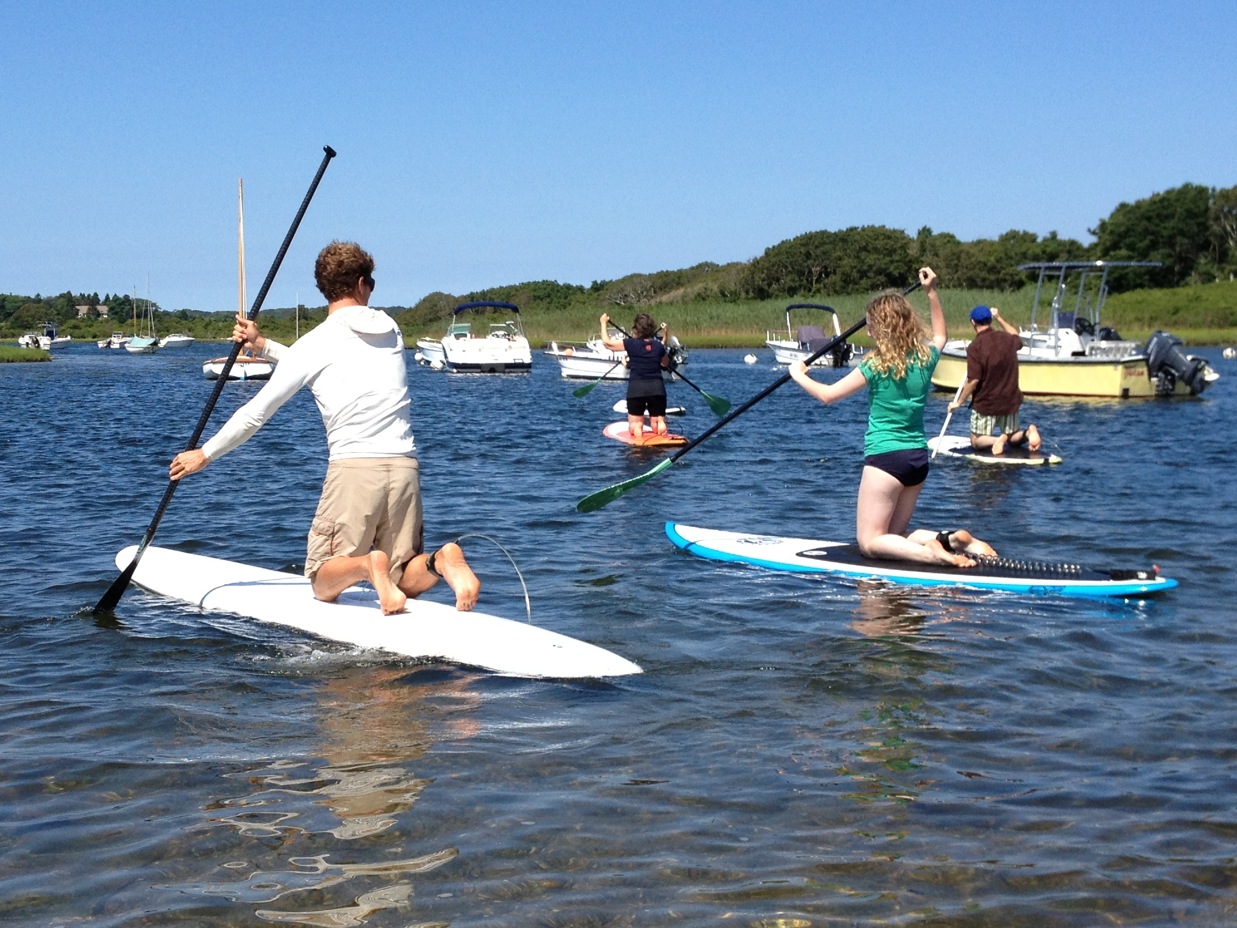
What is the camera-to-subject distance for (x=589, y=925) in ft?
11.2

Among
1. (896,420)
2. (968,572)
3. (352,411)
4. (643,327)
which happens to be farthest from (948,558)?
(643,327)

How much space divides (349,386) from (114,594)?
8.04 feet

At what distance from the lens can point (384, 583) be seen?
19.3 ft

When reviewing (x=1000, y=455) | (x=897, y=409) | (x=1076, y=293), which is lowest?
(x=1000, y=455)

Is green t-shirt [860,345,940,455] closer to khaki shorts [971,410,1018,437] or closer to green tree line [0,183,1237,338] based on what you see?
khaki shorts [971,410,1018,437]

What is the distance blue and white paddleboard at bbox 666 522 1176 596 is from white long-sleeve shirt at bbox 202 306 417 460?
128 inches

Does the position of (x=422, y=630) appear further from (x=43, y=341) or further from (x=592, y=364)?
(x=43, y=341)

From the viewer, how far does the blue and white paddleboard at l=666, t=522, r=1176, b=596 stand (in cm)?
725

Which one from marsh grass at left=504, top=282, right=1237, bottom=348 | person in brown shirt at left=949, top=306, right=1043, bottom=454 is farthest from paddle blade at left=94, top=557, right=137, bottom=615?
marsh grass at left=504, top=282, right=1237, bottom=348

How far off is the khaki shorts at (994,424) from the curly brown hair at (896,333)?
7.09 m

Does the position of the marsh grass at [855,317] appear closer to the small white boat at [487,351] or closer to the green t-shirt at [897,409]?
the small white boat at [487,351]

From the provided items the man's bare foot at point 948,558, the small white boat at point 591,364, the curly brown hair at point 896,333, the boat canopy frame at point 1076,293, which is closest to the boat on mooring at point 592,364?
the small white boat at point 591,364

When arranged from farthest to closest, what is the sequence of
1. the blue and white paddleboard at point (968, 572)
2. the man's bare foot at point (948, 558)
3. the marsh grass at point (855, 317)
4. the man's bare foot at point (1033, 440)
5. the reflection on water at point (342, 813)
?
1. the marsh grass at point (855, 317)
2. the man's bare foot at point (1033, 440)
3. the man's bare foot at point (948, 558)
4. the blue and white paddleboard at point (968, 572)
5. the reflection on water at point (342, 813)

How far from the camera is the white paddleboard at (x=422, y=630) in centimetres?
572
